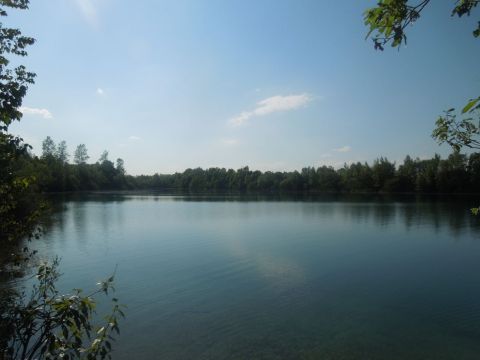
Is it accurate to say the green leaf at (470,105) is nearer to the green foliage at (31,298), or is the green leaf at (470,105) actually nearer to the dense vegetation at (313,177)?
the green foliage at (31,298)

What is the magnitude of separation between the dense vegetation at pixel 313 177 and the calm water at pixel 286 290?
6267cm

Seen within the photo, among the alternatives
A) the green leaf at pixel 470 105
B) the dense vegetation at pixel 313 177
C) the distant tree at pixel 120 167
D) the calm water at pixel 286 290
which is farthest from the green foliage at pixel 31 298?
the distant tree at pixel 120 167

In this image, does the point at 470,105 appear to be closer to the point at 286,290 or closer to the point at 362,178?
the point at 286,290

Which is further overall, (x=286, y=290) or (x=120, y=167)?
(x=120, y=167)

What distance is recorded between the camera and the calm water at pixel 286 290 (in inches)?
405

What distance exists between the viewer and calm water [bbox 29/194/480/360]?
10.3 m

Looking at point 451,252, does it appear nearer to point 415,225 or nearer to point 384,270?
point 384,270

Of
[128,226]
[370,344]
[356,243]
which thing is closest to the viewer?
[370,344]

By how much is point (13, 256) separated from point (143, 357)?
5429mm

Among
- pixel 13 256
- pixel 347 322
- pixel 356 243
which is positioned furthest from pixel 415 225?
pixel 13 256

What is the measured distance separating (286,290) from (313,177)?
13614 centimetres

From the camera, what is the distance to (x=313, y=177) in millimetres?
148250

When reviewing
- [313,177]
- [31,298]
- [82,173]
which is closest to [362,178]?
[313,177]

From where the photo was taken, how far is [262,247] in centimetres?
2555
